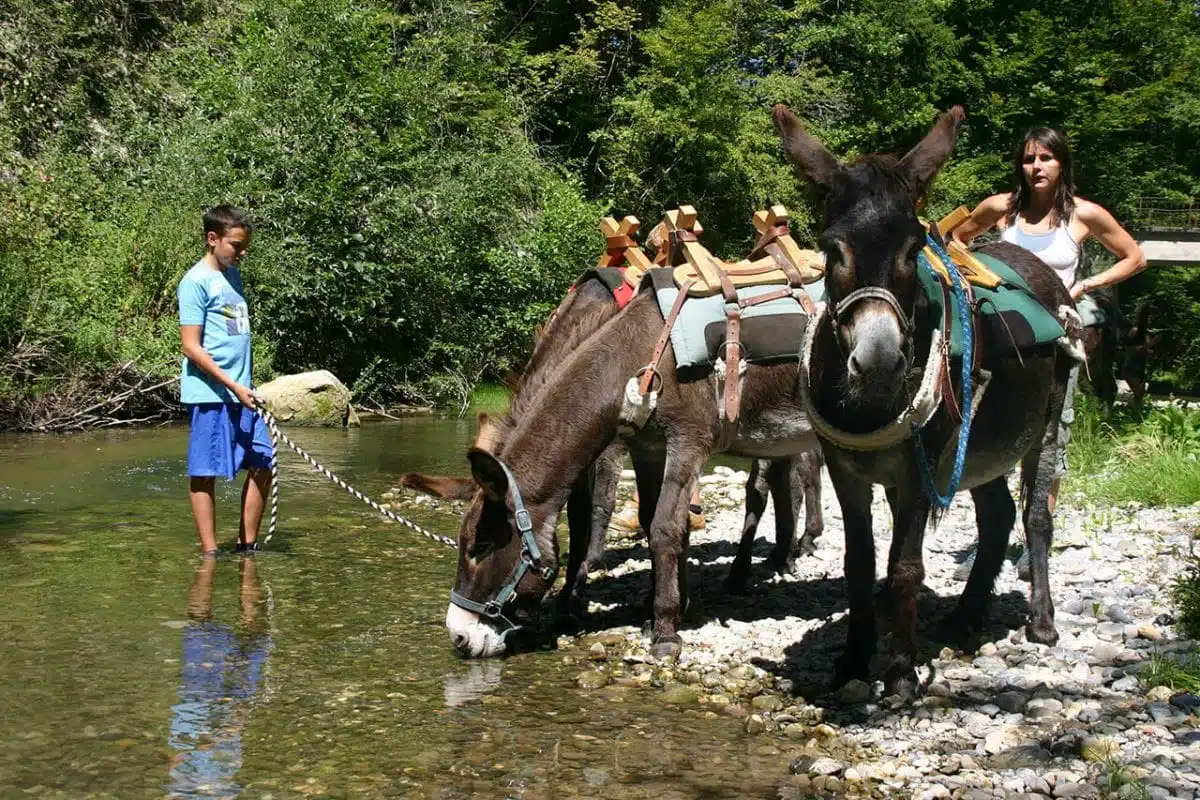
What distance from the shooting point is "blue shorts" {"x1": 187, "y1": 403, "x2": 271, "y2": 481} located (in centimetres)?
732

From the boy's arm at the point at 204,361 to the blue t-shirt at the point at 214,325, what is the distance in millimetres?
47

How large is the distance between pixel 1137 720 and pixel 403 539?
555 cm

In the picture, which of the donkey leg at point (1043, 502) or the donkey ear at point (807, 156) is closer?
the donkey ear at point (807, 156)

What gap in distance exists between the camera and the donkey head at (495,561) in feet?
18.0

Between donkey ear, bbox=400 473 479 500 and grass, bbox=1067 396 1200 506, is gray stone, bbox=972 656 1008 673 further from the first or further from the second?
grass, bbox=1067 396 1200 506

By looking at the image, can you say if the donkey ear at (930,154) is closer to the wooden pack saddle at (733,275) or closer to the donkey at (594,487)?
the wooden pack saddle at (733,275)

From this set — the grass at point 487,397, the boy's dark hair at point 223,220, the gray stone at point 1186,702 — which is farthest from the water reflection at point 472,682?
the grass at point 487,397

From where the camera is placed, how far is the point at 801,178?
15.1 ft

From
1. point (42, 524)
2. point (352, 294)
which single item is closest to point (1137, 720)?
point (42, 524)

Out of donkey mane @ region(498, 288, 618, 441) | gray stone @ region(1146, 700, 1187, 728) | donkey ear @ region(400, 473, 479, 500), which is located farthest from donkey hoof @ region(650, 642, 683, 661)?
gray stone @ region(1146, 700, 1187, 728)

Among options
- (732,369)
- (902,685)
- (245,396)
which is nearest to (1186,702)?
(902,685)

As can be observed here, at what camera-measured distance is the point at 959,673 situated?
5301 millimetres

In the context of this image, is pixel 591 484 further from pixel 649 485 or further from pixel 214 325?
pixel 214 325

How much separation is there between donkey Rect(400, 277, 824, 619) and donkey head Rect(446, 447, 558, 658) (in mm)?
261
